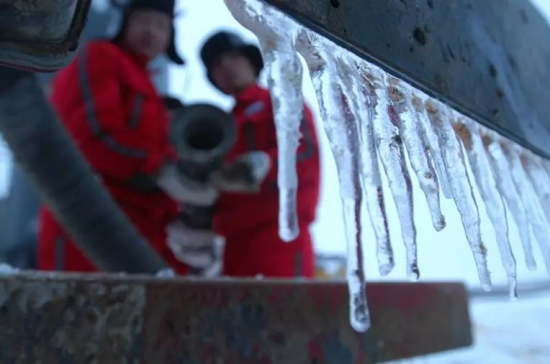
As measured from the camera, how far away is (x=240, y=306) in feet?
2.72

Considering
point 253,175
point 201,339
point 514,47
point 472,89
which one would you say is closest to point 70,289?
point 201,339

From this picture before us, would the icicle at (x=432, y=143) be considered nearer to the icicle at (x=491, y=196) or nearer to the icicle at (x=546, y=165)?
the icicle at (x=491, y=196)

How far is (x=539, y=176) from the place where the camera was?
93 centimetres

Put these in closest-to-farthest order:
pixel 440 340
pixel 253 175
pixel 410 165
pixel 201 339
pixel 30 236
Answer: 1. pixel 410 165
2. pixel 201 339
3. pixel 440 340
4. pixel 253 175
5. pixel 30 236

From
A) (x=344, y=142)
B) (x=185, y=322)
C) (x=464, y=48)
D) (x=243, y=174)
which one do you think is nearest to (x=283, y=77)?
(x=344, y=142)

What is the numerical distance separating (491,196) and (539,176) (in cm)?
19

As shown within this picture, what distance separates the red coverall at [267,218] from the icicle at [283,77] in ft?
3.81

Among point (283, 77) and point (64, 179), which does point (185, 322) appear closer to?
point (283, 77)

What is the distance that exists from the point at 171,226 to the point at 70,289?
1270 mm

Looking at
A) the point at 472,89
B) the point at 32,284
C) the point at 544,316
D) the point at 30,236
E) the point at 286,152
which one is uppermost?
the point at 472,89

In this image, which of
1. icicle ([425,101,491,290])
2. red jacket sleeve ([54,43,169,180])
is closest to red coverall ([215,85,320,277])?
red jacket sleeve ([54,43,169,180])

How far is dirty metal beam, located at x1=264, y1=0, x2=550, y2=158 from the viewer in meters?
0.55

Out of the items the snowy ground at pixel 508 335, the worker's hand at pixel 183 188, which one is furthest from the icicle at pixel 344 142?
the worker's hand at pixel 183 188

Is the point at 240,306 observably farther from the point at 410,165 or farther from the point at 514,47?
the point at 514,47
